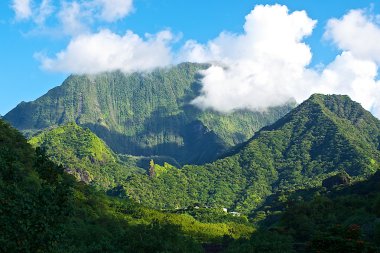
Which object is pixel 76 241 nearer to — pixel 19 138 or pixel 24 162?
pixel 24 162

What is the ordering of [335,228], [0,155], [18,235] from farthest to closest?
[0,155] < [335,228] < [18,235]

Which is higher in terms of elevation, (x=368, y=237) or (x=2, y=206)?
(x=368, y=237)

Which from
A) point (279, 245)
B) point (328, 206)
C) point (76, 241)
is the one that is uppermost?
point (328, 206)

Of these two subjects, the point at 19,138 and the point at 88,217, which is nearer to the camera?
the point at 88,217

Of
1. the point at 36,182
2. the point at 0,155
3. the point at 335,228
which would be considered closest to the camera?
the point at 335,228

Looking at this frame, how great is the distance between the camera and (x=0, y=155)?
282ft

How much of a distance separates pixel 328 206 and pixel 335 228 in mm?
78069

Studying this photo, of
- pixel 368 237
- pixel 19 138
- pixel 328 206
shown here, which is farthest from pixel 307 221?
pixel 19 138

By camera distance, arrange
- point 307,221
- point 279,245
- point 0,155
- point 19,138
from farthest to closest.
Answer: point 19,138
point 307,221
point 279,245
point 0,155

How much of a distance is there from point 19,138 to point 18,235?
132 meters

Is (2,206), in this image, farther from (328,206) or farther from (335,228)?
(328,206)

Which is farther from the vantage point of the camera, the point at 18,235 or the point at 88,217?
the point at 88,217

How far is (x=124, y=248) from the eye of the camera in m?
77.8

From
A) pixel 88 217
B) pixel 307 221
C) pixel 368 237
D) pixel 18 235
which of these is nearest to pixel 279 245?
pixel 368 237
